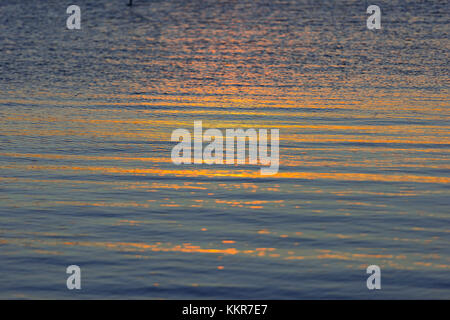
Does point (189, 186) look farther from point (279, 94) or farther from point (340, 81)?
point (340, 81)

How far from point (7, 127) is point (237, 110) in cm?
695

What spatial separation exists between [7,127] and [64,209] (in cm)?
857

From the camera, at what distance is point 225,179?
18.2m

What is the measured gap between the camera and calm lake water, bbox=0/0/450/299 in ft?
41.1

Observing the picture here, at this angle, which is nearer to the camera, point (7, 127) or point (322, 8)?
point (7, 127)

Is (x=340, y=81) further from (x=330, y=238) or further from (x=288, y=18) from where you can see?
(x=288, y=18)

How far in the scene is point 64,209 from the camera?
51.8ft

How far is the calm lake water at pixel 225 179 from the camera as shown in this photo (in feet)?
41.1

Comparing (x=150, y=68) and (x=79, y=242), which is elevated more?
(x=150, y=68)

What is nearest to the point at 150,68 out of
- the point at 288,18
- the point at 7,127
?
the point at 7,127

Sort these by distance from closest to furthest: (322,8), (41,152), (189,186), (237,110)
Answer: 1. (189,186)
2. (41,152)
3. (237,110)
4. (322,8)
